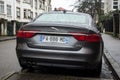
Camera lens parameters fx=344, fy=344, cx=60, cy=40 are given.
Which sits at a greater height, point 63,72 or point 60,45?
point 60,45

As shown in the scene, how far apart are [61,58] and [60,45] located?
0.90ft

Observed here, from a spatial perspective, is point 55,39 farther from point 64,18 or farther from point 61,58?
point 64,18

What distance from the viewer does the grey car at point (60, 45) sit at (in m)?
7.07

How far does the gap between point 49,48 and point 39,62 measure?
0.38 metres

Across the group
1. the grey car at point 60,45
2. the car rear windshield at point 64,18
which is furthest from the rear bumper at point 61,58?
the car rear windshield at point 64,18

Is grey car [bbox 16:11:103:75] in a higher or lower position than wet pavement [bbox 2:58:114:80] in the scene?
higher

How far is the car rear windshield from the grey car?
62 centimetres

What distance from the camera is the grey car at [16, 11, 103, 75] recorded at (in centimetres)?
707

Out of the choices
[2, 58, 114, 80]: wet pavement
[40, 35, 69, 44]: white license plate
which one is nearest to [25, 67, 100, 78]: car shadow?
[2, 58, 114, 80]: wet pavement

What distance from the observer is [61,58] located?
7.04 metres

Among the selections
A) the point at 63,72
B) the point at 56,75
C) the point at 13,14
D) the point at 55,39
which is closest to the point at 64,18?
the point at 55,39

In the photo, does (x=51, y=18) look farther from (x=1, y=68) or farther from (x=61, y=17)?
(x=1, y=68)

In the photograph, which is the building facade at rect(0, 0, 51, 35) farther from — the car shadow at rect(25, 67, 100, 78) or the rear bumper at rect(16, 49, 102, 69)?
the rear bumper at rect(16, 49, 102, 69)

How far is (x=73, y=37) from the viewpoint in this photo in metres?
7.13
